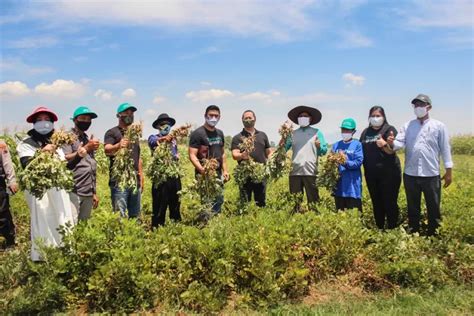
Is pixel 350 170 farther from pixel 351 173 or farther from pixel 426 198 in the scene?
pixel 426 198

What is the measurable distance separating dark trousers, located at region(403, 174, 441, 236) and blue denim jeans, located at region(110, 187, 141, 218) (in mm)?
4476

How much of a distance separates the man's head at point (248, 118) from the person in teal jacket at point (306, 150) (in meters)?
0.74

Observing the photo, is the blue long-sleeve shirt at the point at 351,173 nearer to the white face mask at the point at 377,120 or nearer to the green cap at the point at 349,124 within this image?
the green cap at the point at 349,124

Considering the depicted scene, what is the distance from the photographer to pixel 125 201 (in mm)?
6348

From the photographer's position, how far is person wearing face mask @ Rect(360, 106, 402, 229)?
668 centimetres

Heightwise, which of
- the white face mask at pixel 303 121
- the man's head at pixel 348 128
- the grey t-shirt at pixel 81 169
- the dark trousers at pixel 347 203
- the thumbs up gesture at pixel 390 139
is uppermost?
the white face mask at pixel 303 121

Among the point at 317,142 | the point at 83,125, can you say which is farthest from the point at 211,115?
the point at 83,125

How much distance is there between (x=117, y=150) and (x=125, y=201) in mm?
845

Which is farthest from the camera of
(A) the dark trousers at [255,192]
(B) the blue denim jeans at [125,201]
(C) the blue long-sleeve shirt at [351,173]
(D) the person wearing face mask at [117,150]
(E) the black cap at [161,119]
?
(A) the dark trousers at [255,192]

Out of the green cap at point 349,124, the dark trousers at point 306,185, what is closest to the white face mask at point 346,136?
the green cap at point 349,124

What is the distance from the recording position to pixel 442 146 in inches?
247

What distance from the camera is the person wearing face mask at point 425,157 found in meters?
6.27

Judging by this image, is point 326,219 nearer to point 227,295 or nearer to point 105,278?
point 227,295

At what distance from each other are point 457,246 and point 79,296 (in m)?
5.10
